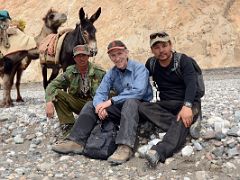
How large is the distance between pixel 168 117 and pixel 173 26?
84.0ft

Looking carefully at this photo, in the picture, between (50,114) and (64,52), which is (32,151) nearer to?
(50,114)

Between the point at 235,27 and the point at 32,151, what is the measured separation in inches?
1034

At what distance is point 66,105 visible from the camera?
282 inches

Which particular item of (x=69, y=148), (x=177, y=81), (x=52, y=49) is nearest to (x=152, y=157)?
(x=177, y=81)

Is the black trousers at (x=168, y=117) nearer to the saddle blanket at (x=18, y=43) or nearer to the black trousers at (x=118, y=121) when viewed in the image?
the black trousers at (x=118, y=121)

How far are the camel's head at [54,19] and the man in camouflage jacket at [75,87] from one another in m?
5.98

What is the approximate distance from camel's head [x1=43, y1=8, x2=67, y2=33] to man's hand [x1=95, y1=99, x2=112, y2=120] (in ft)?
22.3

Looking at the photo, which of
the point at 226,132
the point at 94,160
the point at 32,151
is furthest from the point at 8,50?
the point at 226,132

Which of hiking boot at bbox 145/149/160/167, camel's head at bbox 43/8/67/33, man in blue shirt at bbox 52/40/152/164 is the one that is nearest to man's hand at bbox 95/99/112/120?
man in blue shirt at bbox 52/40/152/164

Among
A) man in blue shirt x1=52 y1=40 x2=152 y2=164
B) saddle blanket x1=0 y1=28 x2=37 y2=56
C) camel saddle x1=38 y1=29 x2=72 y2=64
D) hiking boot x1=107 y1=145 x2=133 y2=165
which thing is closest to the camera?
hiking boot x1=107 y1=145 x2=133 y2=165

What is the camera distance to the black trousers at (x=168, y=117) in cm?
625

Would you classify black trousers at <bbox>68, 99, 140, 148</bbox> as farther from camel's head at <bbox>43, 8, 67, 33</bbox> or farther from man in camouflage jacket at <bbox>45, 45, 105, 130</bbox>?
camel's head at <bbox>43, 8, 67, 33</bbox>

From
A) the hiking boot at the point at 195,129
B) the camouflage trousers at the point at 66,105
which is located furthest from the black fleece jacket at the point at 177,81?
the camouflage trousers at the point at 66,105

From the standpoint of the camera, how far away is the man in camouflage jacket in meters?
7.12
